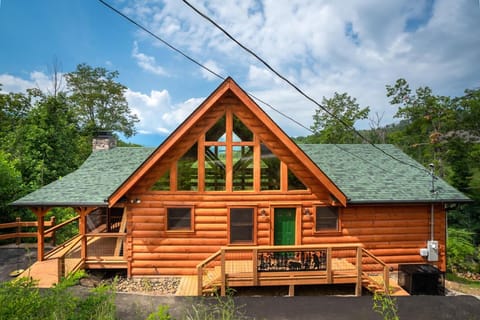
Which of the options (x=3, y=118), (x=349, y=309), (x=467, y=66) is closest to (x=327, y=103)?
(x=467, y=66)

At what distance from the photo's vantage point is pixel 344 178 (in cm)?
1011

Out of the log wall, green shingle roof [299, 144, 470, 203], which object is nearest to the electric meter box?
green shingle roof [299, 144, 470, 203]

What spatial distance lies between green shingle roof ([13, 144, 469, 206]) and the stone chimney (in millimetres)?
705

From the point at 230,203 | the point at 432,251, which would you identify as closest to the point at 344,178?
the point at 432,251

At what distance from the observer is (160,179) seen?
8539mm

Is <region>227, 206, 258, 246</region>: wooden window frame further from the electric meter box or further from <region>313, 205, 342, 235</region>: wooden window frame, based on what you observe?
the electric meter box

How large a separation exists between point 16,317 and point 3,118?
32.3m

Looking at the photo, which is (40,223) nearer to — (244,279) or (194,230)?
(194,230)

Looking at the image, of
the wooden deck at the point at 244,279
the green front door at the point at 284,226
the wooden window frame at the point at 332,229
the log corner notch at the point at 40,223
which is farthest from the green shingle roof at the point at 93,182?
the wooden window frame at the point at 332,229

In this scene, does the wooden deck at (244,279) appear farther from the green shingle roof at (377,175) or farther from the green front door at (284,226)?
the green shingle roof at (377,175)

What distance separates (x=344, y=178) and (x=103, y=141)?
13.2 meters

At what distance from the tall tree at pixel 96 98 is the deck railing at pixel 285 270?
27741 millimetres

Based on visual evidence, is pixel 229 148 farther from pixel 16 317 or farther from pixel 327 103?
pixel 327 103

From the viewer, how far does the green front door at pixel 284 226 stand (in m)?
8.77
